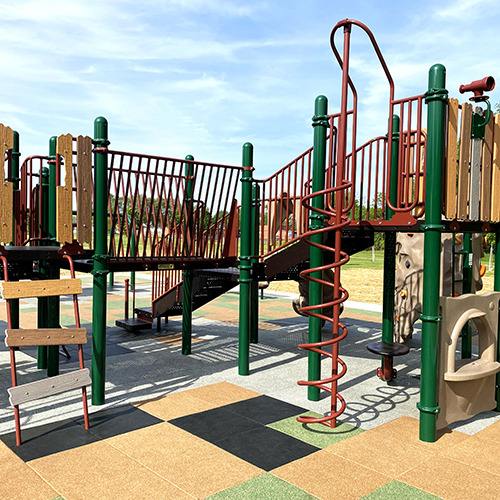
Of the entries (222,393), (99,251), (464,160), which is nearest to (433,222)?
(464,160)

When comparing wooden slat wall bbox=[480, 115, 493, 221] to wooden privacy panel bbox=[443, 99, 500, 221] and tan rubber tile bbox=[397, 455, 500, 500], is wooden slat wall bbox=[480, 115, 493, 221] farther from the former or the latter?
tan rubber tile bbox=[397, 455, 500, 500]

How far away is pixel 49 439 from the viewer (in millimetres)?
4512

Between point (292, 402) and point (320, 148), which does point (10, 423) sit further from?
point (320, 148)

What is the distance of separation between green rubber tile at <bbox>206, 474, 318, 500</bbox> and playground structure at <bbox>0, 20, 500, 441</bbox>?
125cm

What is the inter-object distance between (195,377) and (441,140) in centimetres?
417

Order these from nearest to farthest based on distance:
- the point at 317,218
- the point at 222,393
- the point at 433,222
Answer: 1. the point at 433,222
2. the point at 317,218
3. the point at 222,393

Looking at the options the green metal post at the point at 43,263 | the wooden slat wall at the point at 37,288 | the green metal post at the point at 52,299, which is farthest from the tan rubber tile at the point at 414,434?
the green metal post at the point at 43,263

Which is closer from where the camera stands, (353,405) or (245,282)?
(353,405)

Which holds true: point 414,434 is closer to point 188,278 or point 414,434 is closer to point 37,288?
point 37,288

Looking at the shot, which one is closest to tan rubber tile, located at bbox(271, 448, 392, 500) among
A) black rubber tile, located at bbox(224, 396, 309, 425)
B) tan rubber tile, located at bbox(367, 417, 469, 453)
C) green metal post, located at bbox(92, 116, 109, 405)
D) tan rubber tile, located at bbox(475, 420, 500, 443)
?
tan rubber tile, located at bbox(367, 417, 469, 453)

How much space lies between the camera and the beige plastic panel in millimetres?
4887

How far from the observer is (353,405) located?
5691mm

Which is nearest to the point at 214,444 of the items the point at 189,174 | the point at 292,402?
the point at 292,402

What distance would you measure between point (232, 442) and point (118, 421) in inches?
48.5
